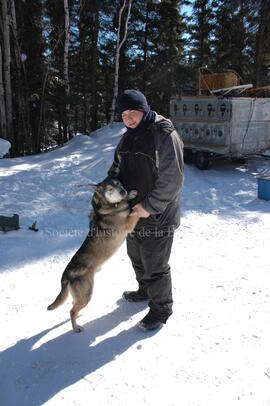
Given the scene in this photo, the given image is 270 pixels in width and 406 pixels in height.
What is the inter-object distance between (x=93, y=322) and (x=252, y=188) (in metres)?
6.33

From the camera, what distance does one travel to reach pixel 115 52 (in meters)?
19.1

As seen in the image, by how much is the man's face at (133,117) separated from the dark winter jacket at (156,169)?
11cm

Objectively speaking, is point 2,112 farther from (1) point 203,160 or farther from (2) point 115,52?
(2) point 115,52

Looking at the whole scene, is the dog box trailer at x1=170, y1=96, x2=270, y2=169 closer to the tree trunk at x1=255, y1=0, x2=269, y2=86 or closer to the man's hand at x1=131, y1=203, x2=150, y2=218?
the tree trunk at x1=255, y1=0, x2=269, y2=86

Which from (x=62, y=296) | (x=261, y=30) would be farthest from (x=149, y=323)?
(x=261, y=30)

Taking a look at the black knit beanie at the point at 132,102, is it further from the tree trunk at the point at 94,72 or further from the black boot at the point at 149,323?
the tree trunk at the point at 94,72

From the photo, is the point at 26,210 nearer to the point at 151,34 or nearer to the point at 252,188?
the point at 252,188

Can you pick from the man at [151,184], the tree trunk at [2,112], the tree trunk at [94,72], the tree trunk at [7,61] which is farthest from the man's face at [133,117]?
the tree trunk at [94,72]

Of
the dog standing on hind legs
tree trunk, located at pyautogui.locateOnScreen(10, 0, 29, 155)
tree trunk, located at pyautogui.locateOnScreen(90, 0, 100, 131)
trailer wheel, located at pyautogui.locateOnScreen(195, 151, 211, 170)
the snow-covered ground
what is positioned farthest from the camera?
tree trunk, located at pyautogui.locateOnScreen(90, 0, 100, 131)

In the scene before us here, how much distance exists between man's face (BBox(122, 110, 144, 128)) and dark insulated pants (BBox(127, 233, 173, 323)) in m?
0.99

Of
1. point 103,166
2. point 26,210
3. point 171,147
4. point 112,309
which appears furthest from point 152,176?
point 103,166

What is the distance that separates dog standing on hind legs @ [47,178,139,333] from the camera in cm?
275

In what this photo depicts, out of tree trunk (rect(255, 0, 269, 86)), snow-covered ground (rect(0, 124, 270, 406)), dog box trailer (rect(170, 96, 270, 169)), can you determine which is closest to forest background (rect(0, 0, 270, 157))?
tree trunk (rect(255, 0, 269, 86))

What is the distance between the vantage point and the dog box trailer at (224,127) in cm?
879
